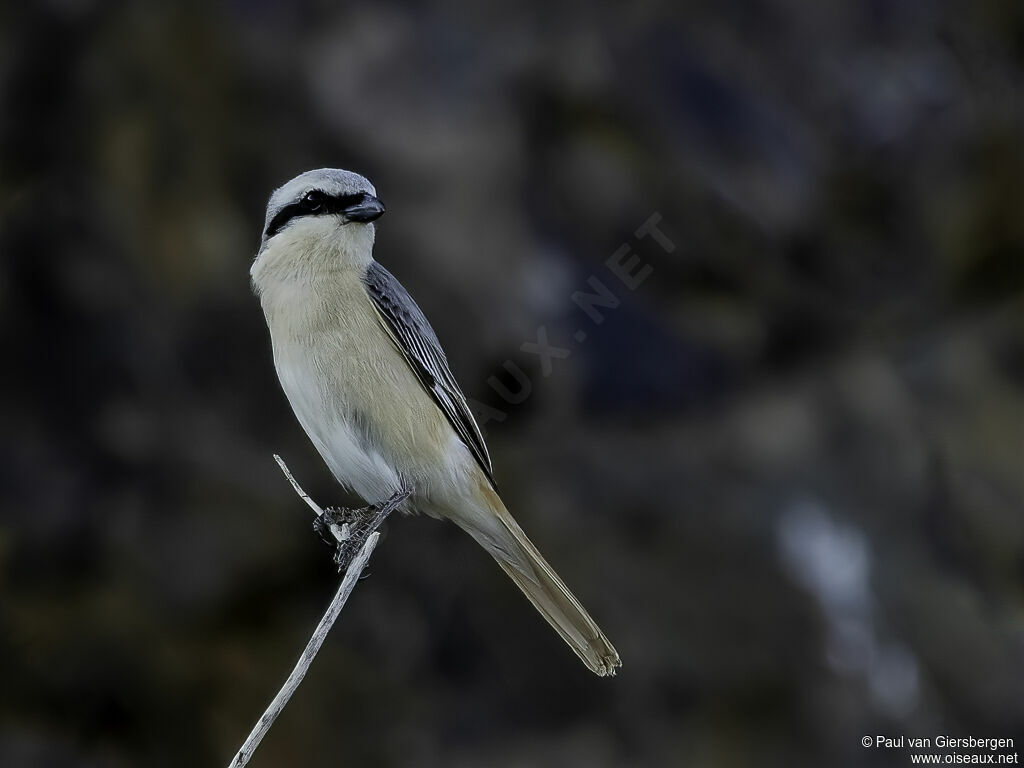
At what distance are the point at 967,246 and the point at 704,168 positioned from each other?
2465 millimetres

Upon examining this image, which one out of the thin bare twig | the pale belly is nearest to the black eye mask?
the pale belly

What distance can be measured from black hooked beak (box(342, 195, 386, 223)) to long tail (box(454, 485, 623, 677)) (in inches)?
52.1

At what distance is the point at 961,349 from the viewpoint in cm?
913

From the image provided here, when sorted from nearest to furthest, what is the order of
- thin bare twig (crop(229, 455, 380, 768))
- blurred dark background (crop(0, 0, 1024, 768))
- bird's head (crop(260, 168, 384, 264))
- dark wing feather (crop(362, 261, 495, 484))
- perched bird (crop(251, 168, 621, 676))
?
thin bare twig (crop(229, 455, 380, 768))
bird's head (crop(260, 168, 384, 264))
perched bird (crop(251, 168, 621, 676))
dark wing feather (crop(362, 261, 495, 484))
blurred dark background (crop(0, 0, 1024, 768))

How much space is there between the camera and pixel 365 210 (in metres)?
3.70

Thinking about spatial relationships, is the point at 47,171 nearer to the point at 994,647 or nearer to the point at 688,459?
the point at 688,459

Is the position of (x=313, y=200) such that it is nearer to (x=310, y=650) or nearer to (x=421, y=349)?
(x=421, y=349)

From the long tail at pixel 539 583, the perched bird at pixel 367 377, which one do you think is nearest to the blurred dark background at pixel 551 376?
the long tail at pixel 539 583

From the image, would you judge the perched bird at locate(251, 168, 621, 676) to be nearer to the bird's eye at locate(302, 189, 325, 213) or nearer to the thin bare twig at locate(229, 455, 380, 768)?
the bird's eye at locate(302, 189, 325, 213)

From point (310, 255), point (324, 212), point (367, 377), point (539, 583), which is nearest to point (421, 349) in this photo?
point (367, 377)

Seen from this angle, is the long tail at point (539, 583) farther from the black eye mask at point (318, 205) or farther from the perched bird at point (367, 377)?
the black eye mask at point (318, 205)

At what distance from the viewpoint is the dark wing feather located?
13.6ft

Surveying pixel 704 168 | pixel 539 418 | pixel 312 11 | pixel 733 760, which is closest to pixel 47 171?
pixel 312 11

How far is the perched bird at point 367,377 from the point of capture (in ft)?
12.9
